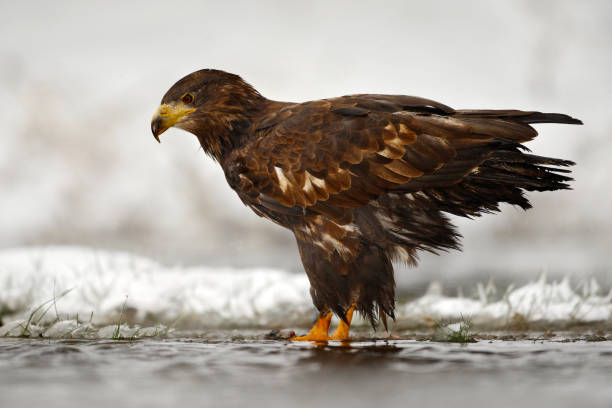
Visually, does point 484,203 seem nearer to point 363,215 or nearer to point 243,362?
point 363,215

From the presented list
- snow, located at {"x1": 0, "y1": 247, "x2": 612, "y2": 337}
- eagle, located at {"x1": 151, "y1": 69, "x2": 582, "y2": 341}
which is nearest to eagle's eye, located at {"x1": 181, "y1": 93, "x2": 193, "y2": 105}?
eagle, located at {"x1": 151, "y1": 69, "x2": 582, "y2": 341}

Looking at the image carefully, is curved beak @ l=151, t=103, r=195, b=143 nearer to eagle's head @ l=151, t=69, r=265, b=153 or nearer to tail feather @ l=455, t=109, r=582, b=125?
eagle's head @ l=151, t=69, r=265, b=153

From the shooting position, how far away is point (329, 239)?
5.00 metres

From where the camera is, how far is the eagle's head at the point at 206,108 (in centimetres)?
575

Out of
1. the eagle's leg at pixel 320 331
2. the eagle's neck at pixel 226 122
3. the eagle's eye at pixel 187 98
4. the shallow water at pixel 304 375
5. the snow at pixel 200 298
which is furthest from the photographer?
the snow at pixel 200 298

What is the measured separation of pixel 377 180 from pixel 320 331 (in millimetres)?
1353

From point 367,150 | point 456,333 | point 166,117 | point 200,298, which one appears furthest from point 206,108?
point 456,333

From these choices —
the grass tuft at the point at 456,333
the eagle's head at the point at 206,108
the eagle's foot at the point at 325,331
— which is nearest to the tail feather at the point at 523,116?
the grass tuft at the point at 456,333

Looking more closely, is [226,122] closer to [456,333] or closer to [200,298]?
[200,298]

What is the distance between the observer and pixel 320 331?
5.25 metres

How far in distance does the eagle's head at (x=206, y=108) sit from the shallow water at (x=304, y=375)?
2166 millimetres

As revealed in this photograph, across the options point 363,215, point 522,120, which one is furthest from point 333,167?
point 522,120

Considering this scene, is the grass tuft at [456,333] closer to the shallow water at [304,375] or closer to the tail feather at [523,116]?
the shallow water at [304,375]

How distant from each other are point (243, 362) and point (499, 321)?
368 cm
